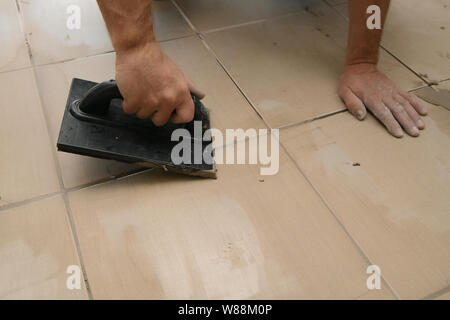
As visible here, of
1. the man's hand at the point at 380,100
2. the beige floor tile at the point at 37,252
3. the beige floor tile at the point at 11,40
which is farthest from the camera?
the beige floor tile at the point at 11,40

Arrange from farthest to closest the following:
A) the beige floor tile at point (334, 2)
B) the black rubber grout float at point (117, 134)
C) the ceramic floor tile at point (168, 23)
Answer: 1. the beige floor tile at point (334, 2)
2. the ceramic floor tile at point (168, 23)
3. the black rubber grout float at point (117, 134)

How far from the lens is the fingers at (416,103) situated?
41.7 inches

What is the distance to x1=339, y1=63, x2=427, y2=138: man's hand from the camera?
1.02 meters

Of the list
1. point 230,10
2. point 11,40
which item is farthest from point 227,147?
point 11,40

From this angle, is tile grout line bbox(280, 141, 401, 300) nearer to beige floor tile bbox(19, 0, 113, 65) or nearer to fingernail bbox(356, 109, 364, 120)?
fingernail bbox(356, 109, 364, 120)

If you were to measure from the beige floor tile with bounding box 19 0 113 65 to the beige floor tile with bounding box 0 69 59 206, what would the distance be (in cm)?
15

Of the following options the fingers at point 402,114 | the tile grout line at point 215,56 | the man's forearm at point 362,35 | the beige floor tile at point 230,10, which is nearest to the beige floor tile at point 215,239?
the tile grout line at point 215,56

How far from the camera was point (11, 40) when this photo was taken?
1277 mm

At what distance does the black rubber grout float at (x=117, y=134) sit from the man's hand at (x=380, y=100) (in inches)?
19.0

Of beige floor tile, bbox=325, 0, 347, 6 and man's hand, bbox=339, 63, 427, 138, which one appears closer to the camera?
man's hand, bbox=339, 63, 427, 138

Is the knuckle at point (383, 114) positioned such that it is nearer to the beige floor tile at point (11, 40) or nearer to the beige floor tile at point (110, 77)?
the beige floor tile at point (110, 77)

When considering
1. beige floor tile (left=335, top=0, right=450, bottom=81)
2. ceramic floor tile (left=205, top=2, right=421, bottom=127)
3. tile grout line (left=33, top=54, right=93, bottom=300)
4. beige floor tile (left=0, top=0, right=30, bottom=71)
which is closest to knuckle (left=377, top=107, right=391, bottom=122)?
ceramic floor tile (left=205, top=2, right=421, bottom=127)

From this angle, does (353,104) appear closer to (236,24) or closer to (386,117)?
(386,117)

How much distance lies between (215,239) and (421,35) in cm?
117
